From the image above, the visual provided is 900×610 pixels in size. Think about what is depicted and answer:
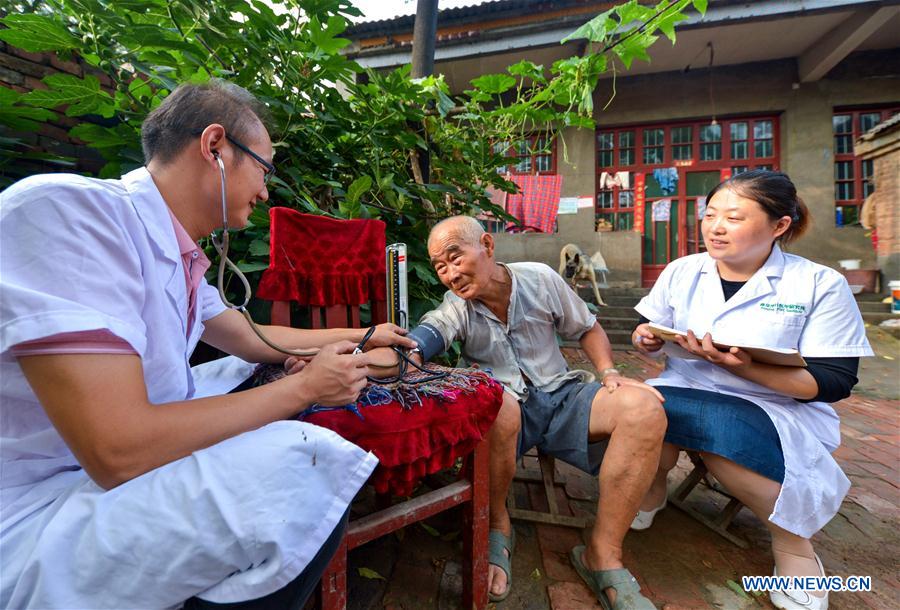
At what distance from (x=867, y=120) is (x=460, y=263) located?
965 cm

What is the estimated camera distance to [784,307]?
1603 millimetres

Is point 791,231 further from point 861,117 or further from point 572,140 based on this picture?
Result: point 861,117

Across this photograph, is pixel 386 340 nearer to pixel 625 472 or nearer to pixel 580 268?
pixel 625 472

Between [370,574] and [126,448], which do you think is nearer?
[126,448]

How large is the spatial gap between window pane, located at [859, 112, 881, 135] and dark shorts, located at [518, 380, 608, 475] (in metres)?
9.21

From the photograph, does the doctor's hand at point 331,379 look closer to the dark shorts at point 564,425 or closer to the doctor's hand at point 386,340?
the doctor's hand at point 386,340

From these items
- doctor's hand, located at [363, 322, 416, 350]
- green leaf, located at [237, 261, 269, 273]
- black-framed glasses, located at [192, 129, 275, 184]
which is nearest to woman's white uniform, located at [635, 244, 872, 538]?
doctor's hand, located at [363, 322, 416, 350]

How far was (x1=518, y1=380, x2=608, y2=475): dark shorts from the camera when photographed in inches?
65.5

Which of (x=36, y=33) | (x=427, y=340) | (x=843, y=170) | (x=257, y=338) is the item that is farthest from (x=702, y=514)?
(x=843, y=170)

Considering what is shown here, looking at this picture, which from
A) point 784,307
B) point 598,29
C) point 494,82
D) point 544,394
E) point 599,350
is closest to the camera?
point 784,307

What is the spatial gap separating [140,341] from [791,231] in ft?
7.60

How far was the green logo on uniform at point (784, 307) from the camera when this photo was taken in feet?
5.16

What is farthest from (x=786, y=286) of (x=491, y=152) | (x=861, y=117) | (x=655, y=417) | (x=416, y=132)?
(x=861, y=117)

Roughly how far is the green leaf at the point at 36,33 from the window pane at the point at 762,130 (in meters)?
9.59
